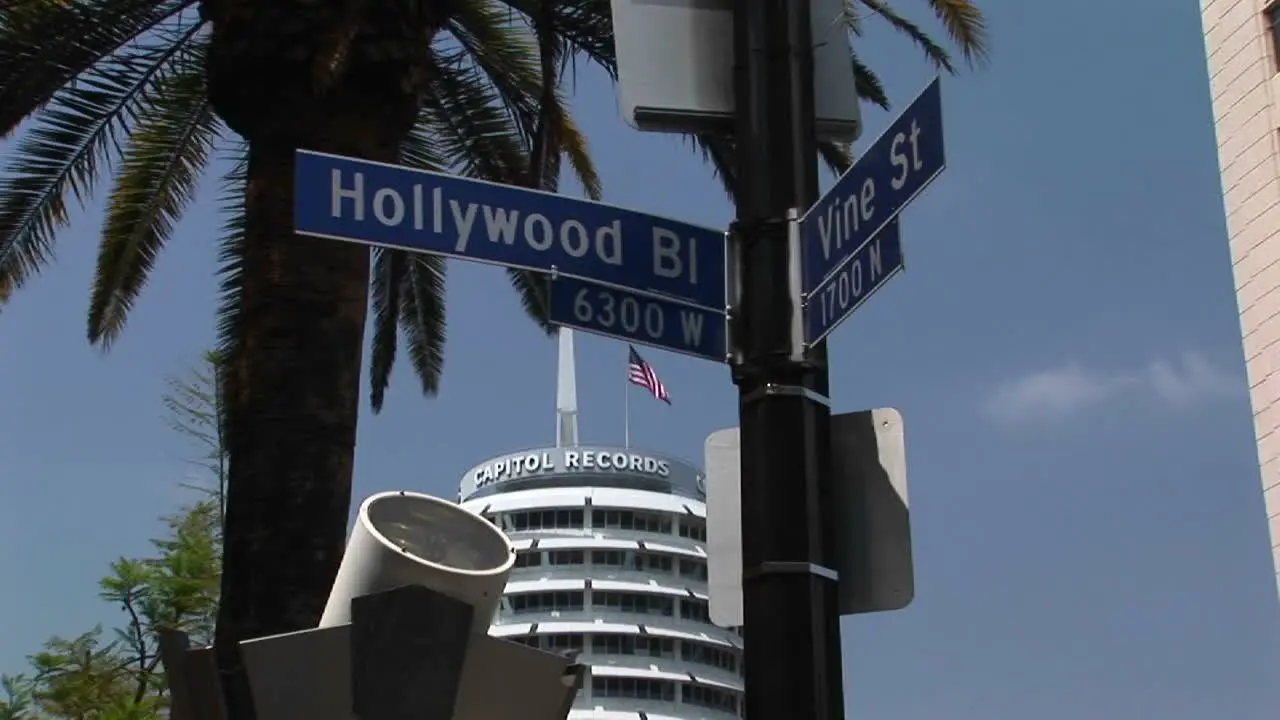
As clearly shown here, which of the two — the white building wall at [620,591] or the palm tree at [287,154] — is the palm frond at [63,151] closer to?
the palm tree at [287,154]

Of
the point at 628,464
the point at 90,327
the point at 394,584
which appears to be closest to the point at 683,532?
the point at 628,464

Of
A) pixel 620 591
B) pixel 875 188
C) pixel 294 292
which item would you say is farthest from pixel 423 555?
pixel 620 591

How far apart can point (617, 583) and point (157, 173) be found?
269ft

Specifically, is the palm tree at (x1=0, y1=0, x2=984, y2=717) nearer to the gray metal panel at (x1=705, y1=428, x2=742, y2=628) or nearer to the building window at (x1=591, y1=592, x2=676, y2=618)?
the gray metal panel at (x1=705, y1=428, x2=742, y2=628)

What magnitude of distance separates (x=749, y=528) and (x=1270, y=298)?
29539 mm

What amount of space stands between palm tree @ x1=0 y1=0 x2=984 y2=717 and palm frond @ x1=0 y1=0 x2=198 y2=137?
0.6 inches

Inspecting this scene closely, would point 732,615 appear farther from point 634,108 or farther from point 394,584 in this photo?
point 394,584

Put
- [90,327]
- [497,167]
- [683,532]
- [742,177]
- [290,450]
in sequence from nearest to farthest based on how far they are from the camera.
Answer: [742,177], [290,450], [497,167], [90,327], [683,532]

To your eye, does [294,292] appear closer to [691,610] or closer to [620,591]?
[620,591]

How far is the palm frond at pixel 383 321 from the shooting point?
48.5ft

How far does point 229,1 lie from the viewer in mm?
9406

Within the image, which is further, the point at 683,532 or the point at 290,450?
Answer: the point at 683,532

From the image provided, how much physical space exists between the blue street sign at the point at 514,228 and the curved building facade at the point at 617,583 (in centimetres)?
8589

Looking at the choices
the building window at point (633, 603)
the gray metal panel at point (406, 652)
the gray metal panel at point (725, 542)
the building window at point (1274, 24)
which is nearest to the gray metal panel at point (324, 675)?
the gray metal panel at point (406, 652)
